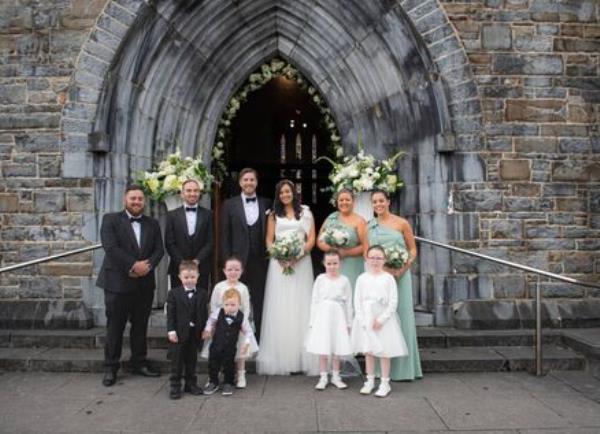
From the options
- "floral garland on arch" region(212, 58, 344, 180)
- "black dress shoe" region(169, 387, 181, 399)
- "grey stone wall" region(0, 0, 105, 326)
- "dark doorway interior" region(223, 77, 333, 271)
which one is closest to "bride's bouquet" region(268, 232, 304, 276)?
"black dress shoe" region(169, 387, 181, 399)

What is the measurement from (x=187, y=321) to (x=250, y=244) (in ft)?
3.62

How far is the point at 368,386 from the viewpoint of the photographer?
4.85 meters

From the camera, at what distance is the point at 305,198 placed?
11.8m

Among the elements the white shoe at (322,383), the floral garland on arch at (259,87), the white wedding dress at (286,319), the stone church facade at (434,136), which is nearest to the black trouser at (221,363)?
the white wedding dress at (286,319)

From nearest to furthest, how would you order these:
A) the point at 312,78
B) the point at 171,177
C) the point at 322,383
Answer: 1. the point at 322,383
2. the point at 171,177
3. the point at 312,78

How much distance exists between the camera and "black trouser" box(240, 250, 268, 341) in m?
5.69

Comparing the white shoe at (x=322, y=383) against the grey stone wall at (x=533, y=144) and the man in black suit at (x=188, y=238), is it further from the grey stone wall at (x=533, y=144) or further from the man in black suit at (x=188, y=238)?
the grey stone wall at (x=533, y=144)

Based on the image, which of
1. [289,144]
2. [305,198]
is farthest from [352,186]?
[289,144]

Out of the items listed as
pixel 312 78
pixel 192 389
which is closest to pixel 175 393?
pixel 192 389

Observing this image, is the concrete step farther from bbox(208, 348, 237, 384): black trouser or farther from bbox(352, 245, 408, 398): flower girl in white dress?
bbox(208, 348, 237, 384): black trouser

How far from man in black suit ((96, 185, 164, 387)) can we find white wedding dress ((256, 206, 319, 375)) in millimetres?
1051

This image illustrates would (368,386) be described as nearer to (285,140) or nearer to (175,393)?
(175,393)

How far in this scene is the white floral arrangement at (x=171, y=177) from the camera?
655 centimetres

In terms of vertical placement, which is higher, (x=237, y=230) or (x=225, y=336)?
(x=237, y=230)
